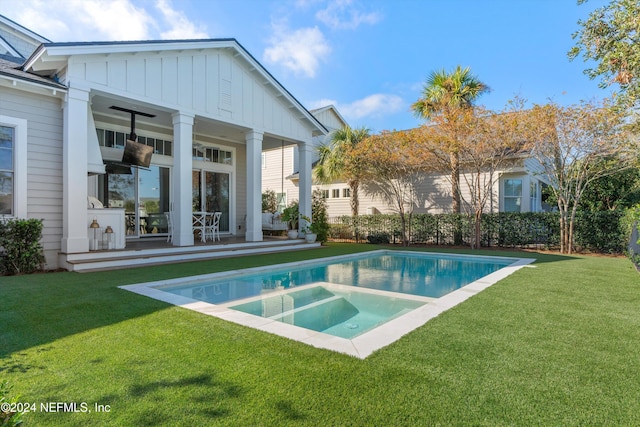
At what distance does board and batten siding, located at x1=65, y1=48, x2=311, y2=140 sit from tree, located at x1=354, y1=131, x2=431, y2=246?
3.25 meters

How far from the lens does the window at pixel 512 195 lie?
14.3 meters

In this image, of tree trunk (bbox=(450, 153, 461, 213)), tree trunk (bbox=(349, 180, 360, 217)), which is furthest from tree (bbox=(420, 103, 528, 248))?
tree trunk (bbox=(349, 180, 360, 217))

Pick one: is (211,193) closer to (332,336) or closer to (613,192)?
(332,336)

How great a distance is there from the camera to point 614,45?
5.76m

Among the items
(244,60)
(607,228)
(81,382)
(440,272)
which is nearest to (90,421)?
(81,382)

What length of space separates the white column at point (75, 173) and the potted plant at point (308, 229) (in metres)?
6.94

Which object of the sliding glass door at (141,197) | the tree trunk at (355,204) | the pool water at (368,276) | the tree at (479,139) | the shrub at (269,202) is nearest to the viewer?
the pool water at (368,276)

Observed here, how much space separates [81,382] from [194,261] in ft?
21.1

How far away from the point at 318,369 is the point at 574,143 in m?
12.0

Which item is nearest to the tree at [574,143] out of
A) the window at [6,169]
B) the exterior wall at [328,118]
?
the window at [6,169]

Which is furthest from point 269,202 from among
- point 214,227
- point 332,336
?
point 332,336

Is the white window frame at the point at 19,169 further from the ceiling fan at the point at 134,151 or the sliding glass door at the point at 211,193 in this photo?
the sliding glass door at the point at 211,193

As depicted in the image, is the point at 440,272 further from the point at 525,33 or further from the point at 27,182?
the point at 27,182

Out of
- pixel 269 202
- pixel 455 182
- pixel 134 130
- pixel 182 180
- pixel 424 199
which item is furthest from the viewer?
pixel 269 202
